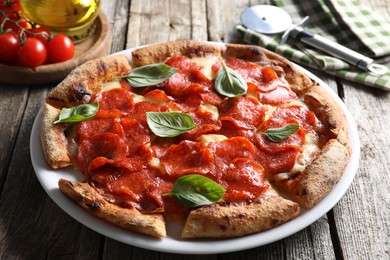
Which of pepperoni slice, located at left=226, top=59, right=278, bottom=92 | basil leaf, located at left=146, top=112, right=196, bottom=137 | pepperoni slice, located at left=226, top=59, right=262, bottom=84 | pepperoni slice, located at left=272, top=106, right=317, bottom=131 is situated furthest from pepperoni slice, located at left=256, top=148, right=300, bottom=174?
pepperoni slice, located at left=226, top=59, right=262, bottom=84

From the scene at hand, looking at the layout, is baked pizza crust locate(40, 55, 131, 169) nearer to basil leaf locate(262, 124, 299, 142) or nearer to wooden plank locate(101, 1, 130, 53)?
wooden plank locate(101, 1, 130, 53)

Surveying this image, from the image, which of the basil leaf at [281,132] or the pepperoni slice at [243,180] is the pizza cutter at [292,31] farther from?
the pepperoni slice at [243,180]

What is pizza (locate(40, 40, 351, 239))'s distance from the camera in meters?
2.75

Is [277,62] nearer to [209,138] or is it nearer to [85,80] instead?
[209,138]

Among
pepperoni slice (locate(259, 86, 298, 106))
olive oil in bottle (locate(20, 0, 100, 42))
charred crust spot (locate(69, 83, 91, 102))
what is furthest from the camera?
olive oil in bottle (locate(20, 0, 100, 42))

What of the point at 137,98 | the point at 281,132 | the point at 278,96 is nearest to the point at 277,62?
the point at 278,96

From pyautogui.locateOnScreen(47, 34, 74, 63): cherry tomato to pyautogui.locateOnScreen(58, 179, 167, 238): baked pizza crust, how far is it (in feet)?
4.85

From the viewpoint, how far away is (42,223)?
299cm

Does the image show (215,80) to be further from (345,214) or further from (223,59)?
(345,214)

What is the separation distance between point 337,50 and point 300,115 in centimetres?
119

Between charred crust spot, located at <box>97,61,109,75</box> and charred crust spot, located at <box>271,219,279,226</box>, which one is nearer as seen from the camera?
charred crust spot, located at <box>271,219,279,226</box>

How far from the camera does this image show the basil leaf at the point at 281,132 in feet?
10.4

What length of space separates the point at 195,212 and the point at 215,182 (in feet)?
0.69

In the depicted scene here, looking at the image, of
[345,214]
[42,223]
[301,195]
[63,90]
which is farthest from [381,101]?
[42,223]
